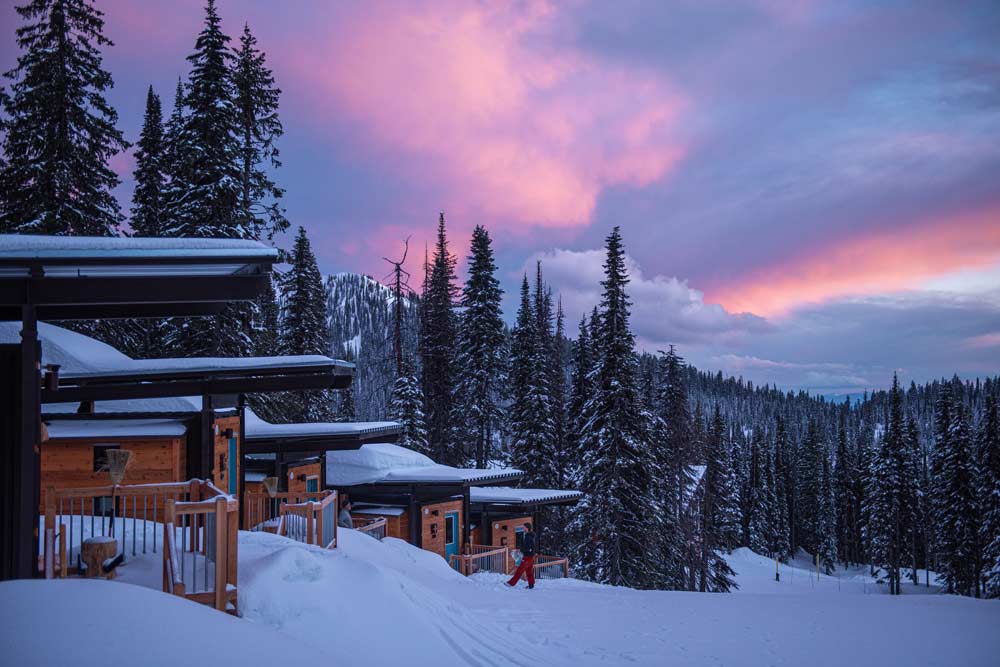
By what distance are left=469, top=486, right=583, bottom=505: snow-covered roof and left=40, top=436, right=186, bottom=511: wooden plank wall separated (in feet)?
55.5

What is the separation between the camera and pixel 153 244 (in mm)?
7230

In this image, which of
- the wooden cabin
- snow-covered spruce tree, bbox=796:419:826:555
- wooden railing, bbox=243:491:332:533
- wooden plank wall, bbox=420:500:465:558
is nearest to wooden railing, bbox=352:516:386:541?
the wooden cabin

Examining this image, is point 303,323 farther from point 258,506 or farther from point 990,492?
point 990,492

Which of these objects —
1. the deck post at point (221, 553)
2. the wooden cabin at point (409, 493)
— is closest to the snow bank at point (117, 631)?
the deck post at point (221, 553)

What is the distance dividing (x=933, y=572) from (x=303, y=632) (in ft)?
287

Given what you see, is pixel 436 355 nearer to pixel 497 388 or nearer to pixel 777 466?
pixel 497 388

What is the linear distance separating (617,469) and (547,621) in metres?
20.3

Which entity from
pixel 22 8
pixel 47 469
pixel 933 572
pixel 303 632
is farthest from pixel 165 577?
pixel 933 572

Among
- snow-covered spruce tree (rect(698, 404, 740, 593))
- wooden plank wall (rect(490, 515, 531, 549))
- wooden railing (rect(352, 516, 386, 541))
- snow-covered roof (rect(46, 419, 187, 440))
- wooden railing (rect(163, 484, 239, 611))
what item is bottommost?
snow-covered spruce tree (rect(698, 404, 740, 593))

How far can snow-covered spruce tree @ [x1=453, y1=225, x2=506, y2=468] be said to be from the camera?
41906 millimetres

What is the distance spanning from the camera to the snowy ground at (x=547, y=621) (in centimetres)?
762

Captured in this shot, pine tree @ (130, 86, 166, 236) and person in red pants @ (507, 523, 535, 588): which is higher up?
pine tree @ (130, 86, 166, 236)

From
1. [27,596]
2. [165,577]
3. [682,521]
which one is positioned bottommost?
[682,521]

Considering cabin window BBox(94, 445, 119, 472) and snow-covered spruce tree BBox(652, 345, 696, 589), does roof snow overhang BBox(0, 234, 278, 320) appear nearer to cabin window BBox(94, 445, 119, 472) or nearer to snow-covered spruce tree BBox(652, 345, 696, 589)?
cabin window BBox(94, 445, 119, 472)
